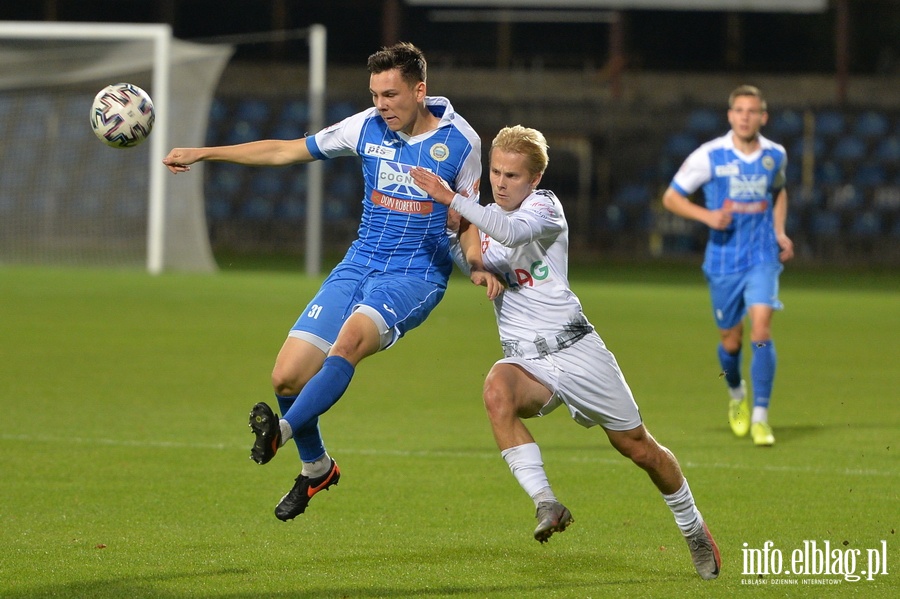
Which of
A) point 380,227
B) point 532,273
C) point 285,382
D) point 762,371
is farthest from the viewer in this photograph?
point 762,371

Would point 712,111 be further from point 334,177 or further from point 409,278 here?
point 409,278

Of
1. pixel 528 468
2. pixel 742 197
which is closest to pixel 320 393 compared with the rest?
pixel 528 468

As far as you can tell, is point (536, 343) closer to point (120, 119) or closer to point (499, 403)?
point (499, 403)

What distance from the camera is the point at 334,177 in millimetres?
30969

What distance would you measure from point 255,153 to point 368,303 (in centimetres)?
88

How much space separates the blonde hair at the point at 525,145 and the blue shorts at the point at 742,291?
12.9 ft

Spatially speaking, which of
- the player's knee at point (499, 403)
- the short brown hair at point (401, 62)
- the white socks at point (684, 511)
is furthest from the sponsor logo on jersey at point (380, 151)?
the white socks at point (684, 511)

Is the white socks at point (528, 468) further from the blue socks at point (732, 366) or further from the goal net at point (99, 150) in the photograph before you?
the goal net at point (99, 150)

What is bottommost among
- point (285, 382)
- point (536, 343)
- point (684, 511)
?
point (684, 511)

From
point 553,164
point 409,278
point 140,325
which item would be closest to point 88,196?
point 140,325

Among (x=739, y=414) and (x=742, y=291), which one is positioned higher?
(x=742, y=291)

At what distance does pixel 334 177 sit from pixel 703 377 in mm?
20011

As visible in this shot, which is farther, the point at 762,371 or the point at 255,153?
the point at 762,371

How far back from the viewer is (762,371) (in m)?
8.76
